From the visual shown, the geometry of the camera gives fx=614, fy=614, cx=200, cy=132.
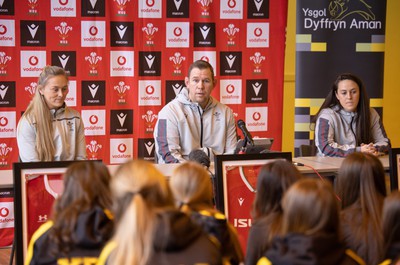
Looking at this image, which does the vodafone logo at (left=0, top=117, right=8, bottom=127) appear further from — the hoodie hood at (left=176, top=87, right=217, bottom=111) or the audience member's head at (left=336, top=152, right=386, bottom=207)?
the audience member's head at (left=336, top=152, right=386, bottom=207)

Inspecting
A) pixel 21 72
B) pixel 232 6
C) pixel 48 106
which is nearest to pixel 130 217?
pixel 48 106

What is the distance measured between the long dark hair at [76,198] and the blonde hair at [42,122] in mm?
1786

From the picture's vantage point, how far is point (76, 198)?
2.22m

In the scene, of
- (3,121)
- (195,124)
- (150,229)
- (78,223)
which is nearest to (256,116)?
(195,124)

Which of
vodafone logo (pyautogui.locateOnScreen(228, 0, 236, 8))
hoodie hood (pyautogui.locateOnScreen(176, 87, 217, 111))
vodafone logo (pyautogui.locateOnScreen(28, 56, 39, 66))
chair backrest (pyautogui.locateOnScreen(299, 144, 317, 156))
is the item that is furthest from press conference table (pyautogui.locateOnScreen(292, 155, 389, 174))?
vodafone logo (pyautogui.locateOnScreen(28, 56, 39, 66))

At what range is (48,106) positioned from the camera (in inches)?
162

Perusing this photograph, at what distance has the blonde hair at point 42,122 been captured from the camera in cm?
401

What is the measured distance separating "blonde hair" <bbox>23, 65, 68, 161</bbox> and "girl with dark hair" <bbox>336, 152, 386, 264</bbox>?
216 cm

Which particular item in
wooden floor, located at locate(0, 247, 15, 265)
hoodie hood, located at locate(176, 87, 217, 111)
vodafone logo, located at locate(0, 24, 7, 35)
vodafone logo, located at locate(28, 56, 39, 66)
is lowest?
wooden floor, located at locate(0, 247, 15, 265)

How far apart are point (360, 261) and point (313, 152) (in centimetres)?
295

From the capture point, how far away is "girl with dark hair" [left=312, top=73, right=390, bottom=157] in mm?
4734

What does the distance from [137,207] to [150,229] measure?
8 centimetres

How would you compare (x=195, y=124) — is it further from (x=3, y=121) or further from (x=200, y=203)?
(x=200, y=203)

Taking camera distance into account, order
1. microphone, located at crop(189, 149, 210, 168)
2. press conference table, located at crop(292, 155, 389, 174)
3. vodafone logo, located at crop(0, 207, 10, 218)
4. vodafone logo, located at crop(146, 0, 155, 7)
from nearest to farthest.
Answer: microphone, located at crop(189, 149, 210, 168)
press conference table, located at crop(292, 155, 389, 174)
vodafone logo, located at crop(0, 207, 10, 218)
vodafone logo, located at crop(146, 0, 155, 7)
